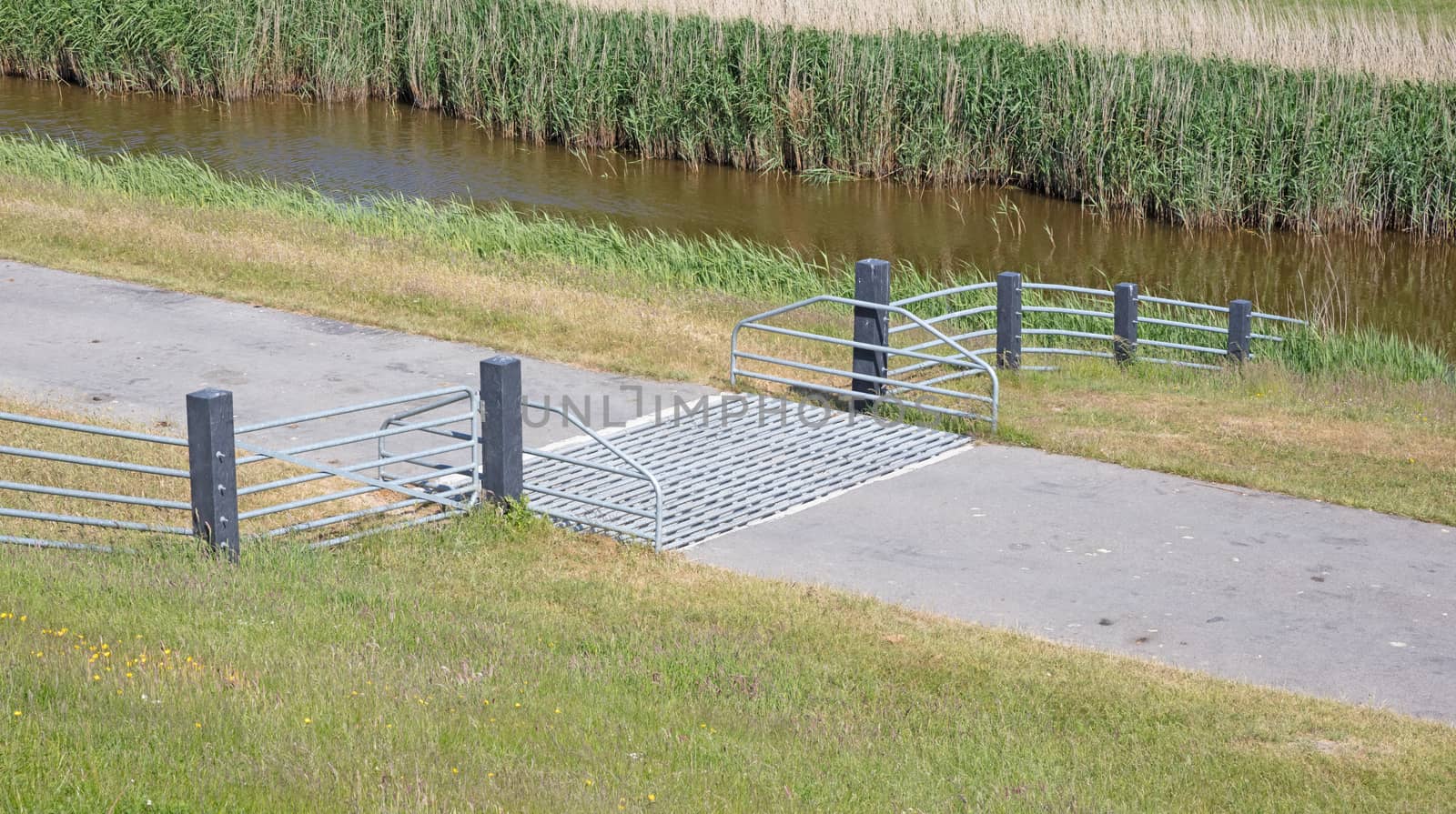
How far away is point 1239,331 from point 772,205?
11195 mm

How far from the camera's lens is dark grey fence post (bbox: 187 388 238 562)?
26.4 feet

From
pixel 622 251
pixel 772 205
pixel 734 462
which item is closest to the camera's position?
pixel 734 462

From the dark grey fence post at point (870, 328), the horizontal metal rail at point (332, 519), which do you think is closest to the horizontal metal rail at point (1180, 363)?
the dark grey fence post at point (870, 328)

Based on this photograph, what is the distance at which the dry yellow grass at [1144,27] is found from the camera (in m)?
22.8

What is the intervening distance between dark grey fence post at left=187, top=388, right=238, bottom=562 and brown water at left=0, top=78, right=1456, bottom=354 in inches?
550

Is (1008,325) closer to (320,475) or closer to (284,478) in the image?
(284,478)

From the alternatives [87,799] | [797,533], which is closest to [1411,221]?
[797,533]

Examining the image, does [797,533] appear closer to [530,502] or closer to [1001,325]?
[530,502]

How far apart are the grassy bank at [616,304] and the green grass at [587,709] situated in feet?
13.7

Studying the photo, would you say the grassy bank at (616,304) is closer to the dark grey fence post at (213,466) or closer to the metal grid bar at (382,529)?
the metal grid bar at (382,529)

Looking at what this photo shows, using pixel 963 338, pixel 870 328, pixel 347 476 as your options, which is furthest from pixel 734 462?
pixel 963 338

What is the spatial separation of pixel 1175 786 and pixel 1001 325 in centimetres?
803

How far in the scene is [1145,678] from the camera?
7.45 meters

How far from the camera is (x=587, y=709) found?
6.37 meters
